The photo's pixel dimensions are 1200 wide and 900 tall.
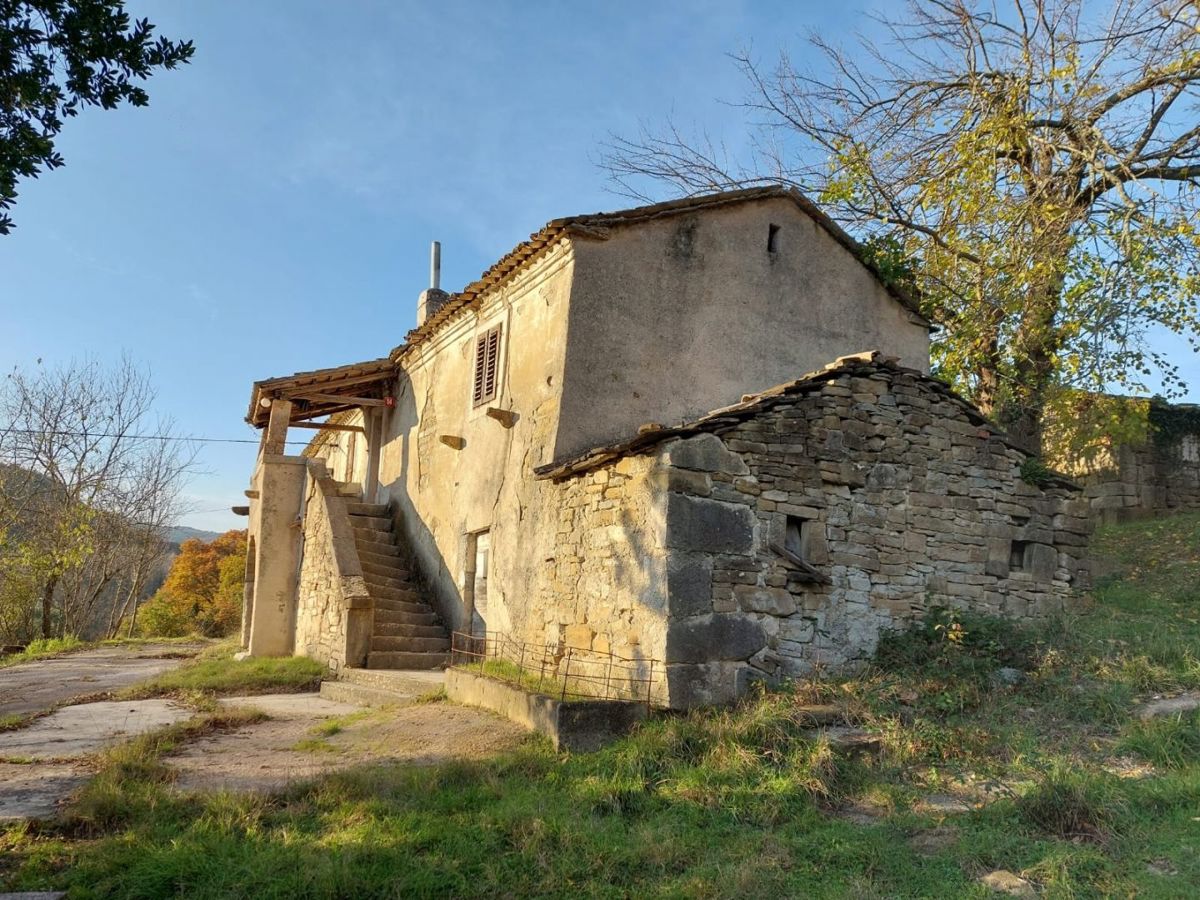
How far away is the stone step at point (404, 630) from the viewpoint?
1159 cm

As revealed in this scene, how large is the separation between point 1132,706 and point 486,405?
7.98 meters

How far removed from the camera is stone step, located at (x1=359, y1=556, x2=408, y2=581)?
42.1 feet

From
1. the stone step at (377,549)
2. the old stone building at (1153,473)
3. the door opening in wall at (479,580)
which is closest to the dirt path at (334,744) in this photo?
the door opening in wall at (479,580)

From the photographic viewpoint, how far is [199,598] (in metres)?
31.8

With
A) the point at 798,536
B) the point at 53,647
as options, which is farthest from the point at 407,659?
the point at 53,647

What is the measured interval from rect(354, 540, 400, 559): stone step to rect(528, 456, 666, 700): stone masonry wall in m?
4.79

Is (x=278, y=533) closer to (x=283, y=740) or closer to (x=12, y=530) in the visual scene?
(x=283, y=740)

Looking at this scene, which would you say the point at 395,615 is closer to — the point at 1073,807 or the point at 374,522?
the point at 374,522

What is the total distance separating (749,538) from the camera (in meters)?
7.71

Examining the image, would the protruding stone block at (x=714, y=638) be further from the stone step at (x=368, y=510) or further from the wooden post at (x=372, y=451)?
the wooden post at (x=372, y=451)

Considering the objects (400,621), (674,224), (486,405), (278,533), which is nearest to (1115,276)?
(674,224)

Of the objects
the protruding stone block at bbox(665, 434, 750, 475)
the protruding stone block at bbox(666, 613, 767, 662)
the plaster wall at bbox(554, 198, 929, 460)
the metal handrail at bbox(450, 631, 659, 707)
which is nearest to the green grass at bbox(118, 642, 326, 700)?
the metal handrail at bbox(450, 631, 659, 707)

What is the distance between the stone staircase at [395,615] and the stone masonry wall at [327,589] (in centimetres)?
31

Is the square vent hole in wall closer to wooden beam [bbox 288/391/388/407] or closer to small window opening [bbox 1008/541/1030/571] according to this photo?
small window opening [bbox 1008/541/1030/571]
